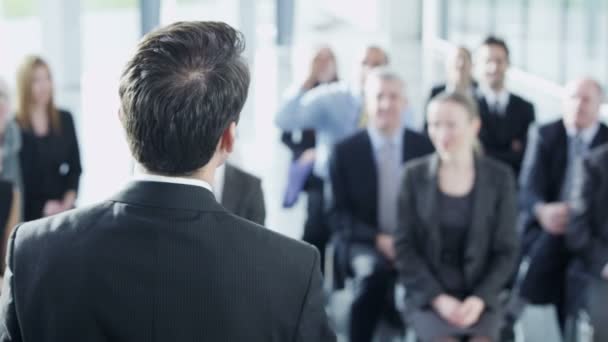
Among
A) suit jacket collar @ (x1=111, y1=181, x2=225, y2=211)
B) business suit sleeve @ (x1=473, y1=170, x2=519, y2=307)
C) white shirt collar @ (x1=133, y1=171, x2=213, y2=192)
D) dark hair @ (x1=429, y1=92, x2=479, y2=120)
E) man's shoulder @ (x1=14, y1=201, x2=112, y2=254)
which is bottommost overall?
business suit sleeve @ (x1=473, y1=170, x2=519, y2=307)

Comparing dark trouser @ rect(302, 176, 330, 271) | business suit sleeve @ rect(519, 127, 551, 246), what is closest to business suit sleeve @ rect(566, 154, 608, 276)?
business suit sleeve @ rect(519, 127, 551, 246)

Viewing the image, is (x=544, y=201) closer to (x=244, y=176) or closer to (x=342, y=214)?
(x=342, y=214)

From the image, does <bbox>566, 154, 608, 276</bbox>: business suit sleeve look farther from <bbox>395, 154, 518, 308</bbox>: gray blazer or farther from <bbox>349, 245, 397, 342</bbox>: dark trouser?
<bbox>349, 245, 397, 342</bbox>: dark trouser

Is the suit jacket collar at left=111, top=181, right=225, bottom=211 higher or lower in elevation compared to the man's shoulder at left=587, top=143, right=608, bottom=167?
higher

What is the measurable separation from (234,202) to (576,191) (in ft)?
6.16

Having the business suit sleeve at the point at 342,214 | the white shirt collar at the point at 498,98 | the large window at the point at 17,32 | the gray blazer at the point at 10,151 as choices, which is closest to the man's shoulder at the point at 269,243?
the business suit sleeve at the point at 342,214

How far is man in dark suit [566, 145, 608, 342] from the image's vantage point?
459 centimetres

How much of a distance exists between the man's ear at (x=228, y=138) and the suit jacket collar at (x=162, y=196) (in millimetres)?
85

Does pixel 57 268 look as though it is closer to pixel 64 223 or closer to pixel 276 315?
pixel 64 223

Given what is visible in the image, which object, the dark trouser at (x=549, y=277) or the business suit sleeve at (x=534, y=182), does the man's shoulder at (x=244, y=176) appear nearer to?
Answer: the dark trouser at (x=549, y=277)

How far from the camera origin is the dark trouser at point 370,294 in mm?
4660

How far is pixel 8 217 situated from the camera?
4730 mm

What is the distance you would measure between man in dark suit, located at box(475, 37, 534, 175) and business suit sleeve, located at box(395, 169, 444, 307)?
66.0 inches

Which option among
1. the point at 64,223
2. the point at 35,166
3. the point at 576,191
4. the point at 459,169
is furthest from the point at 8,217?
the point at 64,223
